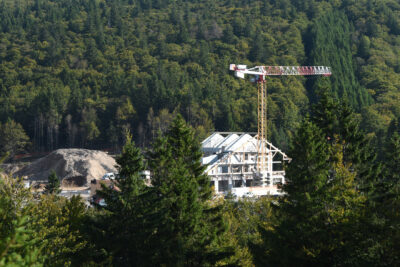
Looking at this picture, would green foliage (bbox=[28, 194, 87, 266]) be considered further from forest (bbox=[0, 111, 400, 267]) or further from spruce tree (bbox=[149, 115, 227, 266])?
spruce tree (bbox=[149, 115, 227, 266])

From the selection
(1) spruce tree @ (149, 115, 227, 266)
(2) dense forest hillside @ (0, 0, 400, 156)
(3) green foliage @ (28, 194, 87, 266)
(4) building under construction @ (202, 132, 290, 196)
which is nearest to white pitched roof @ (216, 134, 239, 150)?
(4) building under construction @ (202, 132, 290, 196)

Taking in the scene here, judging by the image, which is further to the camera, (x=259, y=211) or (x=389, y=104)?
(x=389, y=104)

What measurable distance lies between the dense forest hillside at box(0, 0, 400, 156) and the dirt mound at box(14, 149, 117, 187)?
51.6 ft

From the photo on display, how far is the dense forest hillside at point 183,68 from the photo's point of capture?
117 metres

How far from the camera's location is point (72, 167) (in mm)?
91750

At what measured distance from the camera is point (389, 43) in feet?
547

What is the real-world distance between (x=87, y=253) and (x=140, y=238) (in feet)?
9.59

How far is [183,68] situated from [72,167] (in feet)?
223

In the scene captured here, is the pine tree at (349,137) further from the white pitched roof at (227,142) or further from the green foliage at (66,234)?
the white pitched roof at (227,142)

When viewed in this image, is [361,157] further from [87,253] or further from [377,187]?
[87,253]

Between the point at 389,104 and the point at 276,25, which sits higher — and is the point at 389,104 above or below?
below

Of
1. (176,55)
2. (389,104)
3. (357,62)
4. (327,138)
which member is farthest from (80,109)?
(327,138)

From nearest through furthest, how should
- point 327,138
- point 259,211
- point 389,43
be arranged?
point 327,138 < point 259,211 < point 389,43

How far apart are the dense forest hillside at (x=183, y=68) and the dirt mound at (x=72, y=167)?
15737 mm
